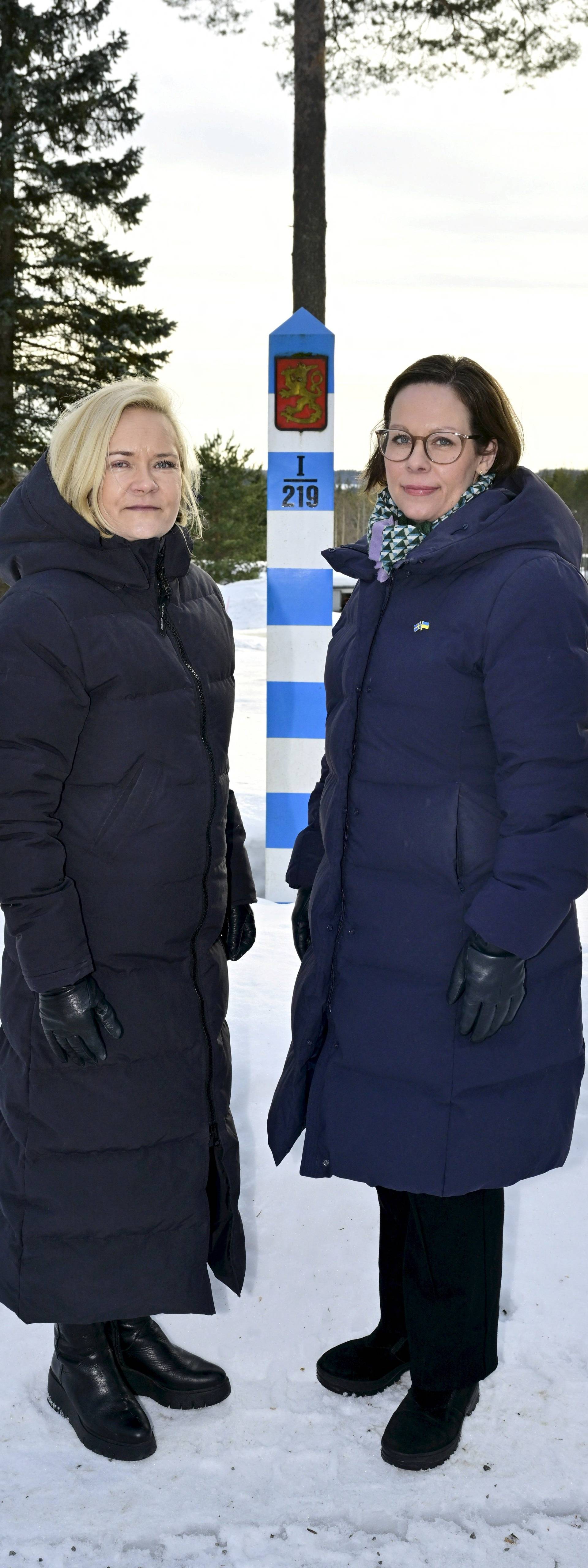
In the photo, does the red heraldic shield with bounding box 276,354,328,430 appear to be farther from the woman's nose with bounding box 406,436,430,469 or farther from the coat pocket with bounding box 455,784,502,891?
the coat pocket with bounding box 455,784,502,891

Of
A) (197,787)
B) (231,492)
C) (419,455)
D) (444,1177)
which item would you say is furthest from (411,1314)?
(231,492)

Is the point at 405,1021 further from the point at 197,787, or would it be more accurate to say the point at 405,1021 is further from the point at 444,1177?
the point at 197,787

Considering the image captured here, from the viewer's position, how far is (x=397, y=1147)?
6.93 ft

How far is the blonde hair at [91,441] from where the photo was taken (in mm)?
2111

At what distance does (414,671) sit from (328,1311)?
1.41 m

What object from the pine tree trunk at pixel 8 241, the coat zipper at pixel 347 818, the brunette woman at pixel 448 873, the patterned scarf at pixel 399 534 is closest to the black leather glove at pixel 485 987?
the brunette woman at pixel 448 873

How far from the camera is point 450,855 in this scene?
6.56 ft

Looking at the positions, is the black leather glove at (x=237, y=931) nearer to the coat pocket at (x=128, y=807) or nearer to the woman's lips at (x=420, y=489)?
the coat pocket at (x=128, y=807)

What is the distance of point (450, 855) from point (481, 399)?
74 centimetres

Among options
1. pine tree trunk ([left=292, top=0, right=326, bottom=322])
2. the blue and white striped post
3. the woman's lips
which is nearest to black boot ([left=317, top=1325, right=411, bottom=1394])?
the woman's lips

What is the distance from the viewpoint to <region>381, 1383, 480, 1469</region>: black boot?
2203 mm

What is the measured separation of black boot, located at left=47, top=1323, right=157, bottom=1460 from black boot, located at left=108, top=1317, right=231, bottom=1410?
0.04 meters

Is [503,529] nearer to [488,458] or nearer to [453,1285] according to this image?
[488,458]

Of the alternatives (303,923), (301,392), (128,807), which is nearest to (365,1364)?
(303,923)
